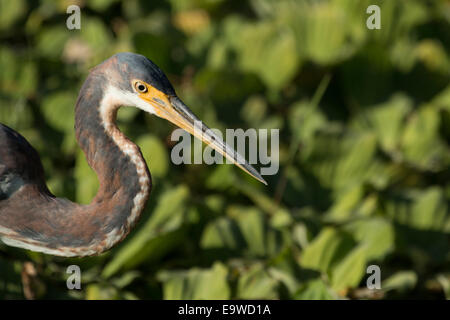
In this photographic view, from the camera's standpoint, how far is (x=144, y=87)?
196 centimetres

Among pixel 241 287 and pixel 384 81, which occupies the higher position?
pixel 384 81

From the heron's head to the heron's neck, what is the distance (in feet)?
0.11

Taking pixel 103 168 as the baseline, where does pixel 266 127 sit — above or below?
above

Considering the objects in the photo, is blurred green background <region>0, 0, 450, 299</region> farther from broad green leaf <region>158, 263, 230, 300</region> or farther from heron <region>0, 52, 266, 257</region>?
heron <region>0, 52, 266, 257</region>

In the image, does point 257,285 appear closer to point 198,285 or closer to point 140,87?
point 198,285

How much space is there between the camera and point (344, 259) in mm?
2902

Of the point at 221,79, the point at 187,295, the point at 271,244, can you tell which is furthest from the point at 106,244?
the point at 221,79

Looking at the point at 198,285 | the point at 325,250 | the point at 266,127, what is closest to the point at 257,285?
the point at 198,285

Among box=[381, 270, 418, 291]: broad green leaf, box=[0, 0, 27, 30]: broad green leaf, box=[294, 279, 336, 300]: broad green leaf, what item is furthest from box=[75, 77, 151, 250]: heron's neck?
box=[0, 0, 27, 30]: broad green leaf

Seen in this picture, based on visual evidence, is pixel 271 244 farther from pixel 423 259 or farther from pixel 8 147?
pixel 8 147

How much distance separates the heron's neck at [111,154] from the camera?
77.9 inches

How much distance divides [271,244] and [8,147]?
4.31 ft
